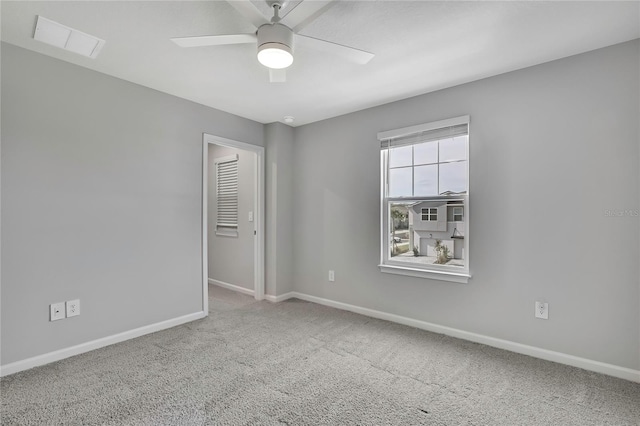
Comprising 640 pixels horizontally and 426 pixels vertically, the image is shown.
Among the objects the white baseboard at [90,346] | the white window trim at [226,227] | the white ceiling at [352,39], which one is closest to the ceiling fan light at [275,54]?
the white ceiling at [352,39]

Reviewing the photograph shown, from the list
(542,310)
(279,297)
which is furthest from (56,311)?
(542,310)

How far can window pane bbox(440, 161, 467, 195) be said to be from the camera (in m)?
2.99

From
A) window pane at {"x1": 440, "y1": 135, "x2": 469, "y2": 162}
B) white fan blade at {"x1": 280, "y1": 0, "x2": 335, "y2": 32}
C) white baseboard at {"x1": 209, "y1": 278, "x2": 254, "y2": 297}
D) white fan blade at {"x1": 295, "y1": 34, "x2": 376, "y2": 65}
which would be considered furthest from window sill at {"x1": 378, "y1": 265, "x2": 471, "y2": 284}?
white fan blade at {"x1": 280, "y1": 0, "x2": 335, "y2": 32}

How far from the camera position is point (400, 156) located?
342 cm

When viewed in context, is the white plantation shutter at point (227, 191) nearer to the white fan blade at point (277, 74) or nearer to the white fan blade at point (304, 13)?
the white fan blade at point (277, 74)

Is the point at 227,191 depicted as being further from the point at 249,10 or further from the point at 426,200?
the point at 249,10

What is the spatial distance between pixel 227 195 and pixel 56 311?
2.62m

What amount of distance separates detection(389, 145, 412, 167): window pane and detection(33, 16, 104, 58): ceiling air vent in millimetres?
2710

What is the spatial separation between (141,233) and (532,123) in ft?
11.7

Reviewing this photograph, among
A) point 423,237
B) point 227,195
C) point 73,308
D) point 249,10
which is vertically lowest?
point 73,308

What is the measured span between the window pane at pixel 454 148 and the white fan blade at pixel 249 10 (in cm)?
209

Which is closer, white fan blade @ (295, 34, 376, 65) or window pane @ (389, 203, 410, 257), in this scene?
white fan blade @ (295, 34, 376, 65)

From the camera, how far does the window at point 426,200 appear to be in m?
3.01

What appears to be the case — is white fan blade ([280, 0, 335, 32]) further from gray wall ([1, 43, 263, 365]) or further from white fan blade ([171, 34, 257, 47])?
gray wall ([1, 43, 263, 365])
